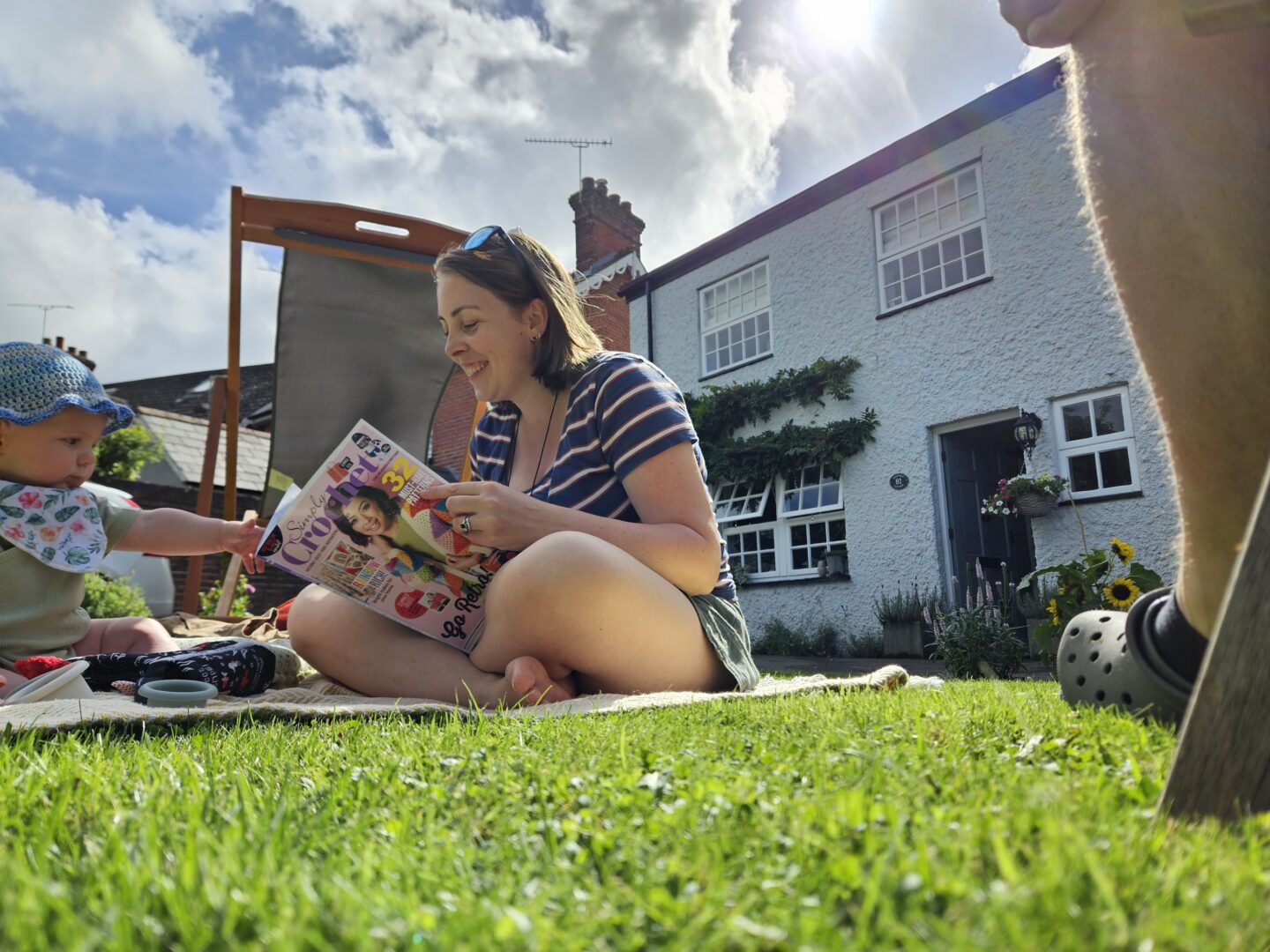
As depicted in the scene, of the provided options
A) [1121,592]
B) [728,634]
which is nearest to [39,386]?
[728,634]

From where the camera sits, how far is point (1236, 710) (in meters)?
0.67

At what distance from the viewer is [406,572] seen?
1.95 metres

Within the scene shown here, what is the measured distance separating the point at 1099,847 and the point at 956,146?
8.58 metres

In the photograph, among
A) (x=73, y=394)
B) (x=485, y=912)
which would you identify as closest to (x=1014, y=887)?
(x=485, y=912)

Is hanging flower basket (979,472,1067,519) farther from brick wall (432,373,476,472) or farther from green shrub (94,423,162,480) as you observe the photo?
green shrub (94,423,162,480)

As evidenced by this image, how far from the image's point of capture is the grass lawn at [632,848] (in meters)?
0.48

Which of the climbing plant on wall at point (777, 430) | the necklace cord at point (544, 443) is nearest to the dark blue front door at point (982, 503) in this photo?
the climbing plant on wall at point (777, 430)

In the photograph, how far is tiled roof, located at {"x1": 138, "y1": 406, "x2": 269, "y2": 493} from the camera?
11.3 metres

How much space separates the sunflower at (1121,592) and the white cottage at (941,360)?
2.77m

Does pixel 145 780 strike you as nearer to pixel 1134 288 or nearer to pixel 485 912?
pixel 485 912

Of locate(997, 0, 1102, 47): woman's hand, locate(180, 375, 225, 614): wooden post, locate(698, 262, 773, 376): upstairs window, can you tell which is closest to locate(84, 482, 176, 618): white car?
locate(180, 375, 225, 614): wooden post

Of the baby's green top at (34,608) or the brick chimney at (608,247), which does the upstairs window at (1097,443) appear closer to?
the brick chimney at (608,247)

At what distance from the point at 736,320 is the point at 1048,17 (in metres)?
8.90

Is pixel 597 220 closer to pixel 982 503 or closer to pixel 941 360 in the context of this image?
pixel 941 360
